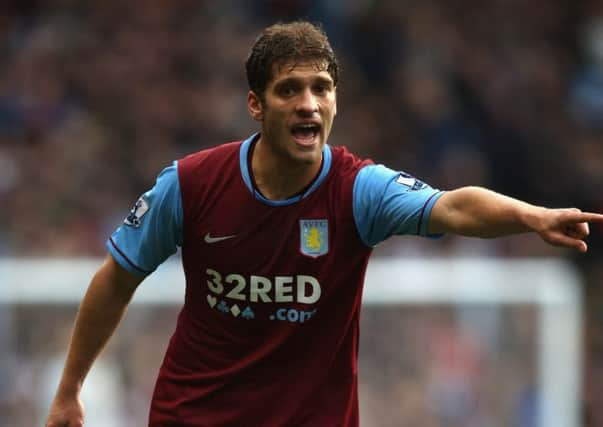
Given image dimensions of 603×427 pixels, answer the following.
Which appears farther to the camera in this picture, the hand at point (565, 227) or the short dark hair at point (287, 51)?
the short dark hair at point (287, 51)

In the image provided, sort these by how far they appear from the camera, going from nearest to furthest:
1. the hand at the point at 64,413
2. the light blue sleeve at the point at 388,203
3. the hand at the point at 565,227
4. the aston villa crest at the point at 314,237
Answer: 1. the hand at the point at 565,227
2. the light blue sleeve at the point at 388,203
3. the aston villa crest at the point at 314,237
4. the hand at the point at 64,413

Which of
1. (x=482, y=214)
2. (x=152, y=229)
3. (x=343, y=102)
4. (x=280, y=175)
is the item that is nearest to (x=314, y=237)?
(x=280, y=175)

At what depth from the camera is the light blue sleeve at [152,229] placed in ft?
18.4

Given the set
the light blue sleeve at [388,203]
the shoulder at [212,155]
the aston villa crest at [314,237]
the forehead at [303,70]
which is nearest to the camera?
the light blue sleeve at [388,203]

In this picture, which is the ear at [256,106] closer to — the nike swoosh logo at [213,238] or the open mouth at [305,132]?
the open mouth at [305,132]

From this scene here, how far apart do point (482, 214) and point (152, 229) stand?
Answer: 4.49ft

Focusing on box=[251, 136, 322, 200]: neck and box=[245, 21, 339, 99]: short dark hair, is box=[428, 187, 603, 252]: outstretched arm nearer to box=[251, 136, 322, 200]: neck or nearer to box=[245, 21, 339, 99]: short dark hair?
box=[251, 136, 322, 200]: neck

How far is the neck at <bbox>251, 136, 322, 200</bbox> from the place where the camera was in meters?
5.59

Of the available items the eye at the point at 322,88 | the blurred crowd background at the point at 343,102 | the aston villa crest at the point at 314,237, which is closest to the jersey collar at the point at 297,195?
the aston villa crest at the point at 314,237

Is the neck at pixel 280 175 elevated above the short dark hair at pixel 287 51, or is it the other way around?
the short dark hair at pixel 287 51

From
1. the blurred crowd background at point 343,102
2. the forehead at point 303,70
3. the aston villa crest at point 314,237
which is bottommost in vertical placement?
the aston villa crest at point 314,237

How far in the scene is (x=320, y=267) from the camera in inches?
219

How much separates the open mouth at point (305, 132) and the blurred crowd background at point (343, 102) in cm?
699

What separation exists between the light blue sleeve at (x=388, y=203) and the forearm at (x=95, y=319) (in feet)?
3.30
